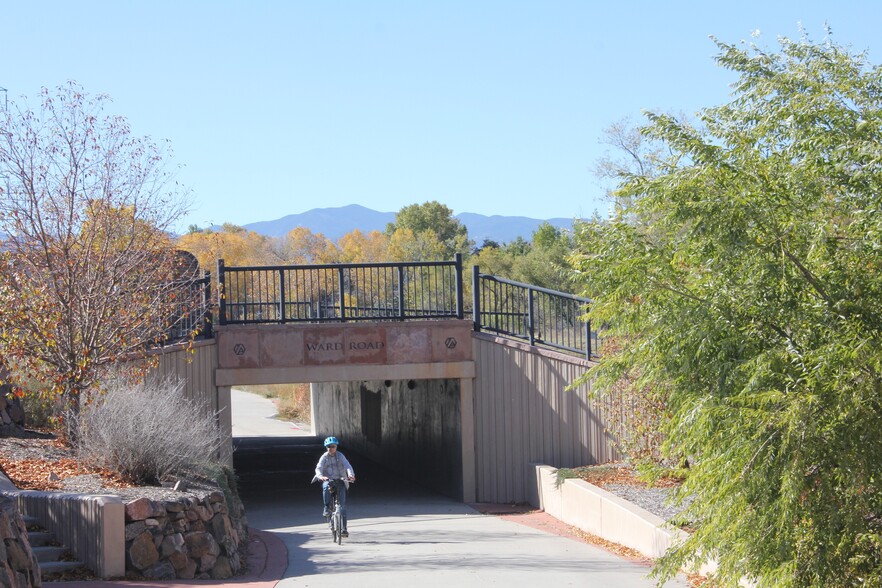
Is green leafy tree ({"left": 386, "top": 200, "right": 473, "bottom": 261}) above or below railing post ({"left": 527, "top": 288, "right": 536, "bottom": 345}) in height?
above

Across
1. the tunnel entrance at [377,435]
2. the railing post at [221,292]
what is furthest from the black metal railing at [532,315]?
the railing post at [221,292]

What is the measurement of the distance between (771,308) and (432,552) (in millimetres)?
6663

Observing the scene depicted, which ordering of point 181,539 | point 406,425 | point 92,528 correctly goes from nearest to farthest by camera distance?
point 92,528 → point 181,539 → point 406,425

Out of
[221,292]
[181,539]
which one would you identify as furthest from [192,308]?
[181,539]

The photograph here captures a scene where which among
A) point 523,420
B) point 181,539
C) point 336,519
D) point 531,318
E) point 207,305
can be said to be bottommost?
point 336,519

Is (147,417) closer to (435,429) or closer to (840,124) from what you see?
(840,124)

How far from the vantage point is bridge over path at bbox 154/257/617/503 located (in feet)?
59.4

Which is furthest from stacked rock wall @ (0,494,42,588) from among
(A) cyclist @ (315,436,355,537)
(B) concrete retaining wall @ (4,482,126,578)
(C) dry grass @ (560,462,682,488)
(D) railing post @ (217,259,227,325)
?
(C) dry grass @ (560,462,682,488)

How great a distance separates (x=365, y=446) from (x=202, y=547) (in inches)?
727

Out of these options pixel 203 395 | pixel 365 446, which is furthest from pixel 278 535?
pixel 365 446

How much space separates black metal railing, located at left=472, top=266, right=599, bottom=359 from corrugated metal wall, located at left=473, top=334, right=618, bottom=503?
34 centimetres

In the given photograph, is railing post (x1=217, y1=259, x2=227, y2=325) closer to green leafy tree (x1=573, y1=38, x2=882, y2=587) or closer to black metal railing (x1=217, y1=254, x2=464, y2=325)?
black metal railing (x1=217, y1=254, x2=464, y2=325)

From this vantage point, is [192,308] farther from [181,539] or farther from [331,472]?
[181,539]

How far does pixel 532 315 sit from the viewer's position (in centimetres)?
1825
